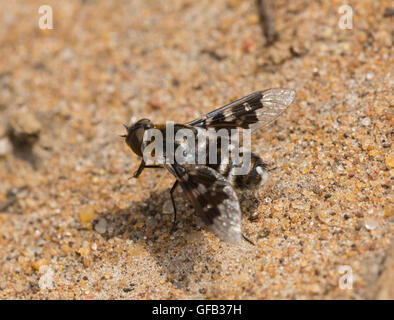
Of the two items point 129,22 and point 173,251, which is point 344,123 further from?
point 129,22

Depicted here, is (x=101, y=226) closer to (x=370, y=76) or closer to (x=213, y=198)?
(x=213, y=198)

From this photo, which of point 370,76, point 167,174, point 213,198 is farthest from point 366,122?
point 167,174

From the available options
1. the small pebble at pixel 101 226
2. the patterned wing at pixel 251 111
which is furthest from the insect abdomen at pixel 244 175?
the small pebble at pixel 101 226

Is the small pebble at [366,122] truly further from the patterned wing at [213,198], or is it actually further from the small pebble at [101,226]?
the small pebble at [101,226]

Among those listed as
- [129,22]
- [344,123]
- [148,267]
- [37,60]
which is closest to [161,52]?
[129,22]

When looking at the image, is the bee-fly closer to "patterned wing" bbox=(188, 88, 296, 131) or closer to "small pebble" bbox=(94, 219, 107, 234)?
"patterned wing" bbox=(188, 88, 296, 131)

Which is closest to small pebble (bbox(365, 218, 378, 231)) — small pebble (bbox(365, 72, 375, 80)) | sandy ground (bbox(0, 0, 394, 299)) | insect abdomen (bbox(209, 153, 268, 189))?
sandy ground (bbox(0, 0, 394, 299))
